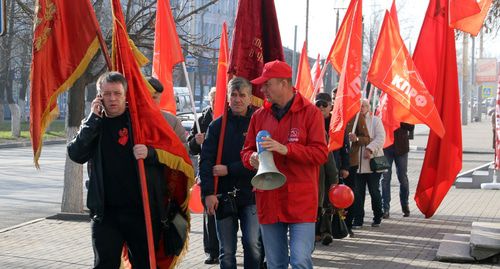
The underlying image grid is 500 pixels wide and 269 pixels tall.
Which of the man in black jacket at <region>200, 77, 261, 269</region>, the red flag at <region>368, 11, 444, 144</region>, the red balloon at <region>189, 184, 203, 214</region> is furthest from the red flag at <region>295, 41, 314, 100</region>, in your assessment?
the man in black jacket at <region>200, 77, 261, 269</region>

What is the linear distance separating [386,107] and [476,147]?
25.2 m

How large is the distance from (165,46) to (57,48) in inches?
140

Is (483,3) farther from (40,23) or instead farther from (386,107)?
(40,23)

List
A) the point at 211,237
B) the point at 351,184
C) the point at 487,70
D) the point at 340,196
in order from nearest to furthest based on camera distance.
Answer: the point at 211,237, the point at 340,196, the point at 351,184, the point at 487,70

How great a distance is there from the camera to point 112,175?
21.1 ft

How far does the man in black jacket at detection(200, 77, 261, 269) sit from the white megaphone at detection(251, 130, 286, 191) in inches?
47.7

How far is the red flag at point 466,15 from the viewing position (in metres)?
10.4

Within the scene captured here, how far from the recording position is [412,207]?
16.0 meters

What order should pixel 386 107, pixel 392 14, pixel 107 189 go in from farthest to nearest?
pixel 386 107 < pixel 392 14 < pixel 107 189

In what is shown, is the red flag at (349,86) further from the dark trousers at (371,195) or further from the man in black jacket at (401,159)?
the man in black jacket at (401,159)

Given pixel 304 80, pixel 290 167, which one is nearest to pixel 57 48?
pixel 290 167

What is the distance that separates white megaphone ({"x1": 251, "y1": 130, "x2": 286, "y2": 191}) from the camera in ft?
20.5

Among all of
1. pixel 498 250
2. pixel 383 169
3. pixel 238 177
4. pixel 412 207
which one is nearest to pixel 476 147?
pixel 412 207

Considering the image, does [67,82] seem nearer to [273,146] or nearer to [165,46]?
[273,146]
